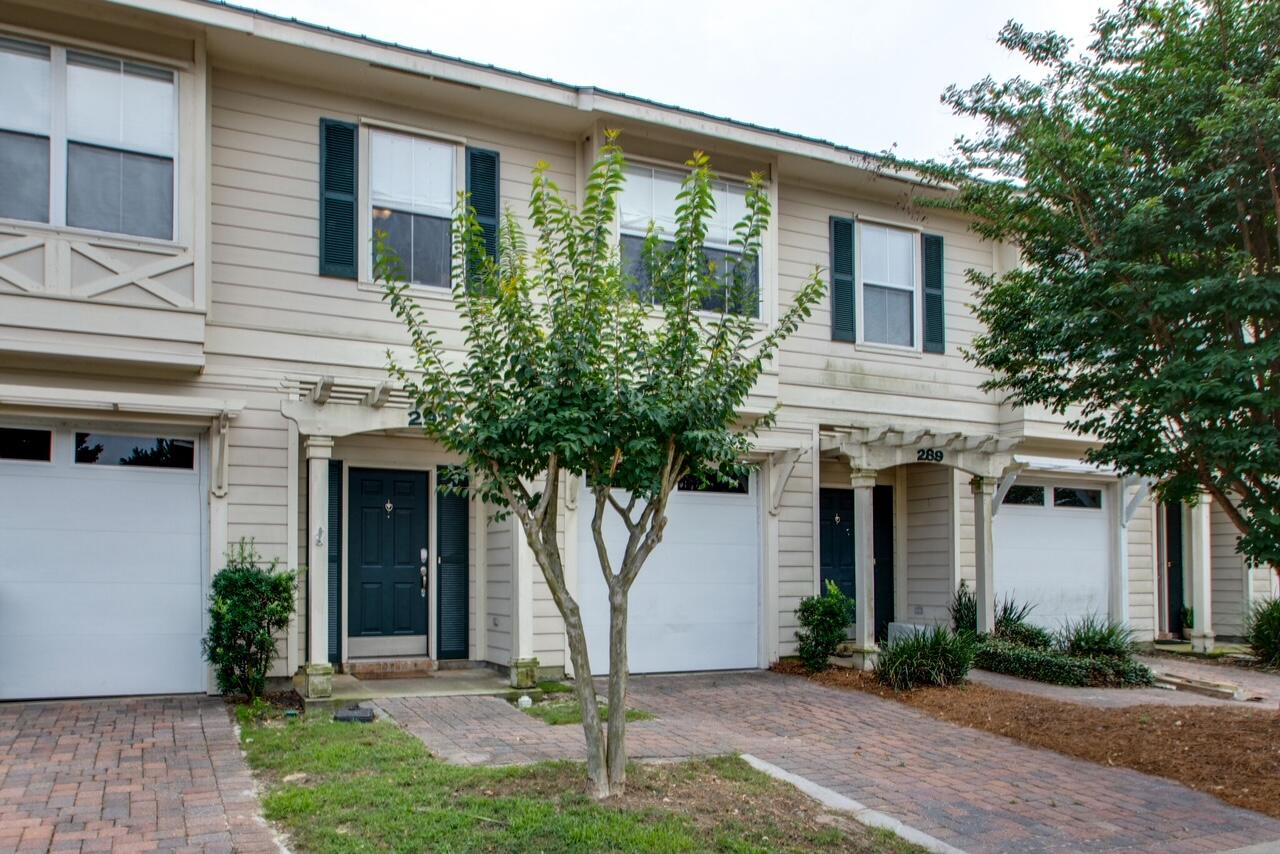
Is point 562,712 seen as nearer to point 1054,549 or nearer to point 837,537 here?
point 837,537

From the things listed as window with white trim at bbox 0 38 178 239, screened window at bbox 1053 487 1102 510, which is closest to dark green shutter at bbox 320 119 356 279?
window with white trim at bbox 0 38 178 239

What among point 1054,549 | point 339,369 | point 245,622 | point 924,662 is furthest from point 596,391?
point 1054,549

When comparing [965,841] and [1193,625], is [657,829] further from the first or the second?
[1193,625]

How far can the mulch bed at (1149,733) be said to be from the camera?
292 inches

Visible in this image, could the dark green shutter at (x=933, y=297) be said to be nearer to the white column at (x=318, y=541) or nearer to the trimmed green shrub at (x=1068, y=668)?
the trimmed green shrub at (x=1068, y=668)

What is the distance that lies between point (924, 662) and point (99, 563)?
7.66m

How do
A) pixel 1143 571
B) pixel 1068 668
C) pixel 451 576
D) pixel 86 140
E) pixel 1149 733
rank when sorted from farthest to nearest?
pixel 1143 571, pixel 1068 668, pixel 451 576, pixel 86 140, pixel 1149 733

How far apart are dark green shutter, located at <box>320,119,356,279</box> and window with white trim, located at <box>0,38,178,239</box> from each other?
4.45ft

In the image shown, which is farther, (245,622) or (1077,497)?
(1077,497)

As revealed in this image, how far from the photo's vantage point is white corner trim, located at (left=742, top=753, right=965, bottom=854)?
5.81 metres

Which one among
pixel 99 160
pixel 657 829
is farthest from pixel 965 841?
pixel 99 160

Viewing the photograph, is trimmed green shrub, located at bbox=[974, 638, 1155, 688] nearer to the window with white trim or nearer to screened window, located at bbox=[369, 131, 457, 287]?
screened window, located at bbox=[369, 131, 457, 287]

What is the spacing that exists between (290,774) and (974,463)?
27.4ft

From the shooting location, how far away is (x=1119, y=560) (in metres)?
14.5
